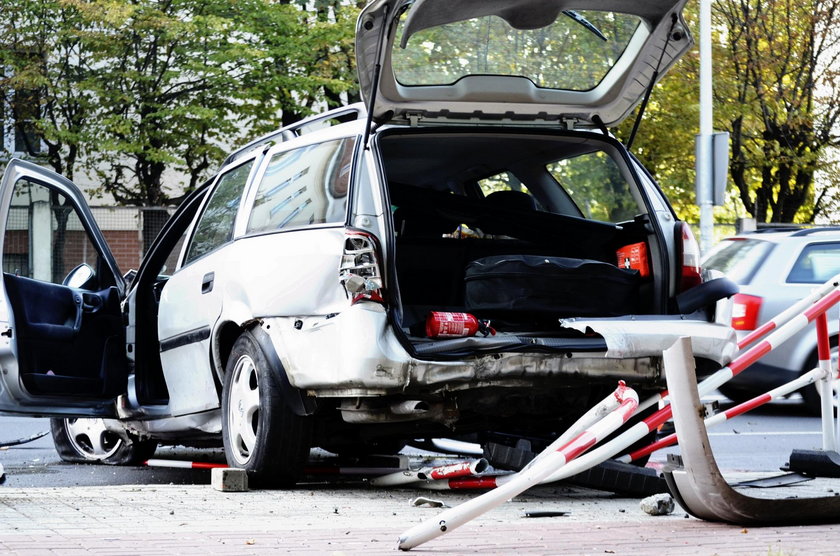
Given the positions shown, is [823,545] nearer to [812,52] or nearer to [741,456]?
[741,456]

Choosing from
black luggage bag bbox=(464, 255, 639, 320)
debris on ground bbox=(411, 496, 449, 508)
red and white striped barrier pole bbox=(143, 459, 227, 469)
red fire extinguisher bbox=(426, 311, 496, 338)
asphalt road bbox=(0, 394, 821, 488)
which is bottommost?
asphalt road bbox=(0, 394, 821, 488)

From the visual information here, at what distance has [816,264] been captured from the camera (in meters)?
13.1

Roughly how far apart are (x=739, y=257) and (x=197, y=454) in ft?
21.1

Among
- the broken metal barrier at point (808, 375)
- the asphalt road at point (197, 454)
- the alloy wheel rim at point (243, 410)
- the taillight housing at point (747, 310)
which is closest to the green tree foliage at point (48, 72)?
the asphalt road at point (197, 454)

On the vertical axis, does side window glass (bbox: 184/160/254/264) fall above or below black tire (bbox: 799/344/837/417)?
above

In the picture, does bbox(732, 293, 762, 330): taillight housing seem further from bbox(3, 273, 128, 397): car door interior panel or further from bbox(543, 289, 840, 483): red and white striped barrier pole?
bbox(3, 273, 128, 397): car door interior panel

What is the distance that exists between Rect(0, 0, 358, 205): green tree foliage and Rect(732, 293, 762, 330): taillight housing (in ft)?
46.2

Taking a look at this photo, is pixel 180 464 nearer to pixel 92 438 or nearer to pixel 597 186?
pixel 92 438

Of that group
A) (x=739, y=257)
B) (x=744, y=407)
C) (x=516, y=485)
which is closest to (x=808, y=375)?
(x=744, y=407)

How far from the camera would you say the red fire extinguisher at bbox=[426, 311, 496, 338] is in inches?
243

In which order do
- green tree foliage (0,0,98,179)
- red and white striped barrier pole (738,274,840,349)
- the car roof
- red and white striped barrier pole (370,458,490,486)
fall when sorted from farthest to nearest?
green tree foliage (0,0,98,179)
the car roof
red and white striped barrier pole (370,458,490,486)
red and white striped barrier pole (738,274,840,349)

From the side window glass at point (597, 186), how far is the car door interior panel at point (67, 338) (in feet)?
9.43

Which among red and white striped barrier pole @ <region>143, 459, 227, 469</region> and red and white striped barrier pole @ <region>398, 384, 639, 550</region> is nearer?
red and white striped barrier pole @ <region>398, 384, 639, 550</region>

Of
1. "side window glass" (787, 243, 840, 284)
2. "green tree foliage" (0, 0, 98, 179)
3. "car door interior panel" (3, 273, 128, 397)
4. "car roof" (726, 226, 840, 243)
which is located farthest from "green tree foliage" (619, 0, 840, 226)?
"car door interior panel" (3, 273, 128, 397)
